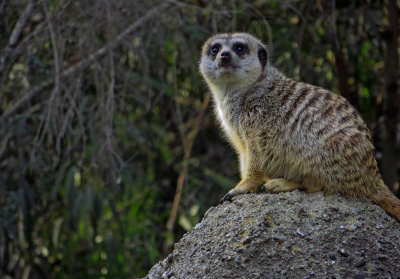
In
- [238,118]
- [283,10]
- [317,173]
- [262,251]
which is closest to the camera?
[262,251]

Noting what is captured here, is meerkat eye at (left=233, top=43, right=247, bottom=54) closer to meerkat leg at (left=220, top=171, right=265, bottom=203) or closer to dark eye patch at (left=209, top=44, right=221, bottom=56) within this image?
dark eye patch at (left=209, top=44, right=221, bottom=56)

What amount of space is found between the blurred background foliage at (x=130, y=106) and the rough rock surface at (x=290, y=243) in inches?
65.2

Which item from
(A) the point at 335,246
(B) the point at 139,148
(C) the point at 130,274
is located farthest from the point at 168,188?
(A) the point at 335,246

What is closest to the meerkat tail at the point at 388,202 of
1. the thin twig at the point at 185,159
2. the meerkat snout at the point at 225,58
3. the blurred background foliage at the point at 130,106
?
the meerkat snout at the point at 225,58

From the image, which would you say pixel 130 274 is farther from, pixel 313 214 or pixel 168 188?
pixel 313 214

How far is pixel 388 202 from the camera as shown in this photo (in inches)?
127

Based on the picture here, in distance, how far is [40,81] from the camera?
5.32 meters

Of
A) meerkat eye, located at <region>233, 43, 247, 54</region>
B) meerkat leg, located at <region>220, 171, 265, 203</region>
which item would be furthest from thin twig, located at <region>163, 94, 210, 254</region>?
meerkat leg, located at <region>220, 171, 265, 203</region>

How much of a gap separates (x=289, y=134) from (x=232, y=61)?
0.66 metres

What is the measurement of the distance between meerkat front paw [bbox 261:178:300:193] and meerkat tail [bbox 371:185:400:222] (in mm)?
390

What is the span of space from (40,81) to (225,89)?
6.62ft

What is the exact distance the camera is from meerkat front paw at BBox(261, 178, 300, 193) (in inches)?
133

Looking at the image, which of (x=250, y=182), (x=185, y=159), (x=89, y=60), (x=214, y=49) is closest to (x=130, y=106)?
(x=185, y=159)

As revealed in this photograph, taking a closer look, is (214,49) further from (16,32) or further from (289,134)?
(16,32)
